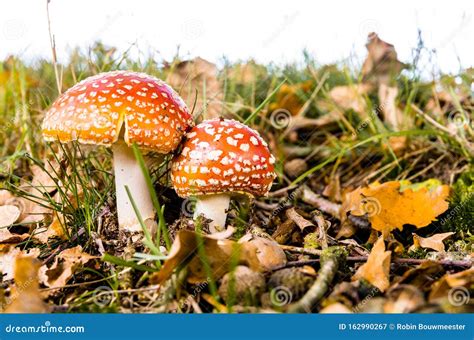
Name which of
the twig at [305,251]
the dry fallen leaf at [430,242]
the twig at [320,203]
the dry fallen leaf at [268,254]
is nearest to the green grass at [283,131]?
the twig at [320,203]

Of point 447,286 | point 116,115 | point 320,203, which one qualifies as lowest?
point 320,203

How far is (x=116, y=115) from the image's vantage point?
2.26 m

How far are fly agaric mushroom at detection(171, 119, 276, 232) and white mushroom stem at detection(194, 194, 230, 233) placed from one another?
0.11 feet

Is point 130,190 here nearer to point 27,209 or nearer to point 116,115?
point 116,115

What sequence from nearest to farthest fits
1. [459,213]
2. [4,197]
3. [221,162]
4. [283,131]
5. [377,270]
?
1. [377,270]
2. [221,162]
3. [459,213]
4. [4,197]
5. [283,131]

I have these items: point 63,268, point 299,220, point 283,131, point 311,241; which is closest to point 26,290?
point 63,268

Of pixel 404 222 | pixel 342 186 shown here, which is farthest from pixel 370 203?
pixel 342 186

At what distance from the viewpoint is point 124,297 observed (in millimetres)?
2045

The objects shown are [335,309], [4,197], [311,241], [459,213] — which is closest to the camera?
[335,309]

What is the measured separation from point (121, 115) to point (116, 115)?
23 mm

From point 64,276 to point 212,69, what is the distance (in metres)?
2.48

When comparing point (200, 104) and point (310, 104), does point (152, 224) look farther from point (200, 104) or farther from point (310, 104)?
point (310, 104)

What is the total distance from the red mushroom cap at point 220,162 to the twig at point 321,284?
1.84 feet

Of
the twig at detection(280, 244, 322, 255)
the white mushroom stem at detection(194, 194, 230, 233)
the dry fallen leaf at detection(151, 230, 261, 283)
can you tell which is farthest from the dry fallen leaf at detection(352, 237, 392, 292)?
the white mushroom stem at detection(194, 194, 230, 233)
